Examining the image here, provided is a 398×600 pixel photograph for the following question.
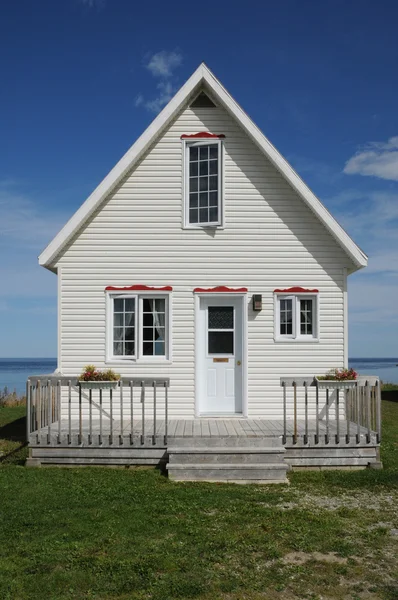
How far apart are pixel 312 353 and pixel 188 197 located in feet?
14.0

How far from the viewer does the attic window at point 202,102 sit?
11.6 meters

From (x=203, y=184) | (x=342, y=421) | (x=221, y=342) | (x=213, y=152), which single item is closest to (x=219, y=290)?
(x=221, y=342)

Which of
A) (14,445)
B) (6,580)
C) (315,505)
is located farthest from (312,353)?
(6,580)

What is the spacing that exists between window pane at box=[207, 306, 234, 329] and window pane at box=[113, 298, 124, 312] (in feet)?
6.11

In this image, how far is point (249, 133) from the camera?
11180 millimetres

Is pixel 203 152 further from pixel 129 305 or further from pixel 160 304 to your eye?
pixel 129 305

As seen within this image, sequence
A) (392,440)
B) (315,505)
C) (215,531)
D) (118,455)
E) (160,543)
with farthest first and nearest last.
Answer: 1. (392,440)
2. (118,455)
3. (315,505)
4. (215,531)
5. (160,543)

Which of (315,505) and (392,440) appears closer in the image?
Result: (315,505)

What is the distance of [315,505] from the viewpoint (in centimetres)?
718

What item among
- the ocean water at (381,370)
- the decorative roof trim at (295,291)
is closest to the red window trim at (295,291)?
the decorative roof trim at (295,291)

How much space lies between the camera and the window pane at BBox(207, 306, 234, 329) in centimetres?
1159

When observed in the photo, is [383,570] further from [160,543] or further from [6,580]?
[6,580]

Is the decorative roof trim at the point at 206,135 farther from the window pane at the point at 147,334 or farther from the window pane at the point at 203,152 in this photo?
the window pane at the point at 147,334

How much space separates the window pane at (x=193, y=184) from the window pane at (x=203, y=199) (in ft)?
0.57
